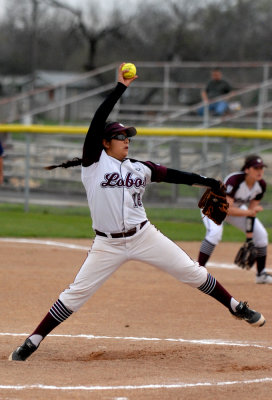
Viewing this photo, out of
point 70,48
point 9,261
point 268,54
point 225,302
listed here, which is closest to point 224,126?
point 9,261

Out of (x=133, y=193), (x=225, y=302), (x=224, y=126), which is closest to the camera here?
(x=133, y=193)

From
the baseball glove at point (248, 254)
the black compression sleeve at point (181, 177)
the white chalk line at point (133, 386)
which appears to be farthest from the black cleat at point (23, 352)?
the baseball glove at point (248, 254)

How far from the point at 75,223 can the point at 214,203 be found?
853cm

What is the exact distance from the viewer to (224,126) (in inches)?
770

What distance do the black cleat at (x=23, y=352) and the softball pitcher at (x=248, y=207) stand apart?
3717 mm

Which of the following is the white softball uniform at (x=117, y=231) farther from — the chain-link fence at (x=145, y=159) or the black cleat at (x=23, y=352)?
the chain-link fence at (x=145, y=159)

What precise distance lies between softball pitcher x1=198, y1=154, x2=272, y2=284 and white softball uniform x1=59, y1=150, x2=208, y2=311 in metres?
3.05

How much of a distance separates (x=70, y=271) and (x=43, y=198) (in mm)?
6168

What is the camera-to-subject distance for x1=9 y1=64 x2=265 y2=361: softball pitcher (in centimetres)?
587

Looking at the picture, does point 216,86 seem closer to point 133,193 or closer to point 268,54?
point 133,193

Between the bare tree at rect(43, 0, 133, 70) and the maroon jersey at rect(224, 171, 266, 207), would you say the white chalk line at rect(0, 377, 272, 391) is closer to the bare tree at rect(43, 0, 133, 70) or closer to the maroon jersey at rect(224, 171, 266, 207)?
the maroon jersey at rect(224, 171, 266, 207)

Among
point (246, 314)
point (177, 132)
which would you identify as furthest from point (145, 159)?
point (246, 314)

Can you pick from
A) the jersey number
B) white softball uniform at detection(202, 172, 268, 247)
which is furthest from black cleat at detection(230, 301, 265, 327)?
white softball uniform at detection(202, 172, 268, 247)

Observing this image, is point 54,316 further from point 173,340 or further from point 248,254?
point 248,254
